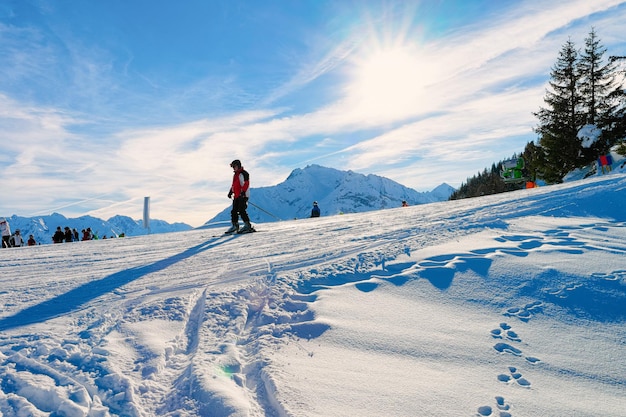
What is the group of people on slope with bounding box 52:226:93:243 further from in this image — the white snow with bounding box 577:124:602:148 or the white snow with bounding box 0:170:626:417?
the white snow with bounding box 577:124:602:148

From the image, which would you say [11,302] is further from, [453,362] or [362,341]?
[453,362]

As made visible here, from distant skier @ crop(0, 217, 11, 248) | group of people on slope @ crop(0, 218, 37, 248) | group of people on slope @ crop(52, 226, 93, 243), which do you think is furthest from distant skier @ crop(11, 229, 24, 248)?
group of people on slope @ crop(52, 226, 93, 243)

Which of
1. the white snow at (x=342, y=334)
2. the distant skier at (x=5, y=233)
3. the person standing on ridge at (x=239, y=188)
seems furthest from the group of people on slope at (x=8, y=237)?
the white snow at (x=342, y=334)

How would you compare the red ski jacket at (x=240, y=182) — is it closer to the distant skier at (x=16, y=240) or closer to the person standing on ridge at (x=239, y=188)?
the person standing on ridge at (x=239, y=188)

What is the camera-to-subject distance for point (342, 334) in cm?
348

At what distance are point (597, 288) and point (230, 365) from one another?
12.3 feet

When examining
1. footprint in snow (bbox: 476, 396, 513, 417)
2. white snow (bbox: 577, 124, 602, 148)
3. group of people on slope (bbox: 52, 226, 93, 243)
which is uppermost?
white snow (bbox: 577, 124, 602, 148)

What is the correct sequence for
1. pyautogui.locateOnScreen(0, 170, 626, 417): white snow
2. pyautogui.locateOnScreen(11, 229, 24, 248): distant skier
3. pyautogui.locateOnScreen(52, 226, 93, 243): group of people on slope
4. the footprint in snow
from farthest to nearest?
pyautogui.locateOnScreen(52, 226, 93, 243): group of people on slope
pyautogui.locateOnScreen(11, 229, 24, 248): distant skier
pyautogui.locateOnScreen(0, 170, 626, 417): white snow
the footprint in snow

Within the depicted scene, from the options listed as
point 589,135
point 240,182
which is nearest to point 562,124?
point 589,135

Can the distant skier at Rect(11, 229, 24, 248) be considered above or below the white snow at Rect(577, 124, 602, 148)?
below

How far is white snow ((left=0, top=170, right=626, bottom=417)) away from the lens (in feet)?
8.45

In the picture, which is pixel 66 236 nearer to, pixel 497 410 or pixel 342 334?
pixel 342 334

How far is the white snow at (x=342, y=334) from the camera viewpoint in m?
2.57

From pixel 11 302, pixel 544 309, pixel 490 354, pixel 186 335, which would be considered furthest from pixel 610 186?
pixel 11 302
